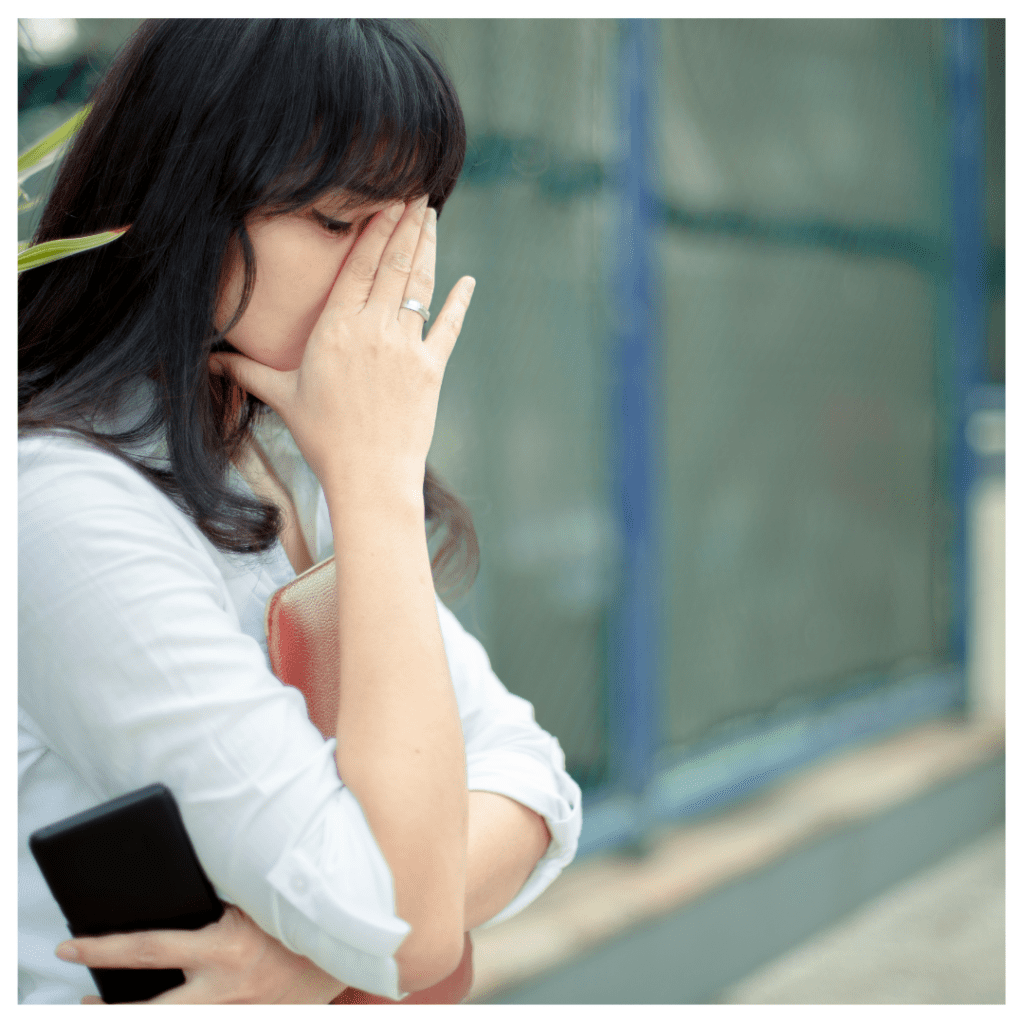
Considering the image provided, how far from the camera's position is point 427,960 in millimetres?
789

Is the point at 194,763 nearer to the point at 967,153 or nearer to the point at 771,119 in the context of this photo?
the point at 771,119

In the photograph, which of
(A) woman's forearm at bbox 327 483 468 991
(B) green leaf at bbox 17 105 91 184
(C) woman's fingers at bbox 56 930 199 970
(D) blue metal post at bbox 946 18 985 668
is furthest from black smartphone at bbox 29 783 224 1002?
(D) blue metal post at bbox 946 18 985 668

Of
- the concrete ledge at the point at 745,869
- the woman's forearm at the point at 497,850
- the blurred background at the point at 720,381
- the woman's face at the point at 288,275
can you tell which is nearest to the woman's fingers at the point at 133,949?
the woman's forearm at the point at 497,850

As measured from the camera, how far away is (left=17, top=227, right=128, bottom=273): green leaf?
797 millimetres

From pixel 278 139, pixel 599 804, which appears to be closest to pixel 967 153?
pixel 599 804

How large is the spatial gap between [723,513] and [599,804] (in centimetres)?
Answer: 99

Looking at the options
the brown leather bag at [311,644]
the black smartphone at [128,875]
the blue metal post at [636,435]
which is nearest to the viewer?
the black smartphone at [128,875]

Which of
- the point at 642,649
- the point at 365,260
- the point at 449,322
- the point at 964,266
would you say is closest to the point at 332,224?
the point at 365,260

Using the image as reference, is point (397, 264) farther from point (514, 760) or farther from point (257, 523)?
point (514, 760)

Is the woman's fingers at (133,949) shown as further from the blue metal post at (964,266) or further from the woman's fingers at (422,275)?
the blue metal post at (964,266)

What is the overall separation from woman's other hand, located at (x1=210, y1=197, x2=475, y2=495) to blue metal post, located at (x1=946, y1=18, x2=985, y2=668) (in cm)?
344

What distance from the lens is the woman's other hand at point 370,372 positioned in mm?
891

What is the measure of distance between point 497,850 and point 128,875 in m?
0.36

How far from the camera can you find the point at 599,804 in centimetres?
260
